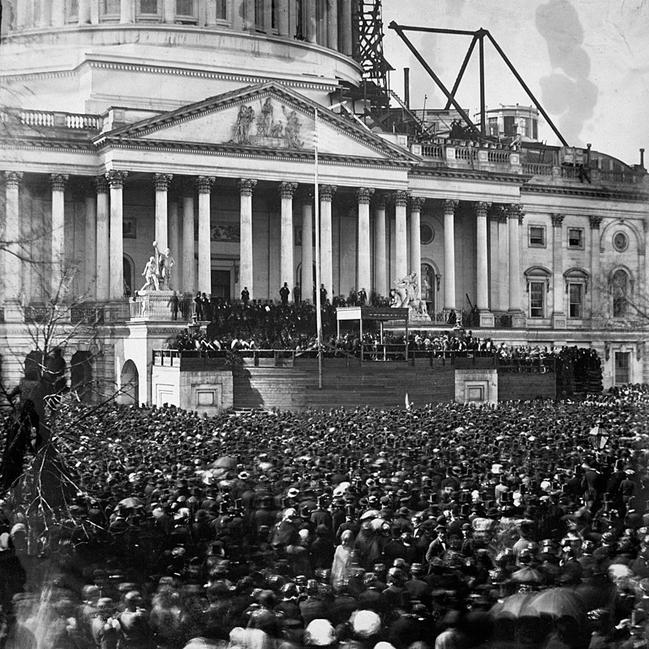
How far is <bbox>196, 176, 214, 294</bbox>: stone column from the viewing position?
6812 centimetres

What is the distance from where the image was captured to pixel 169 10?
3083 inches

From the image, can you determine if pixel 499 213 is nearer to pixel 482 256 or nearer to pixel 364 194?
pixel 482 256

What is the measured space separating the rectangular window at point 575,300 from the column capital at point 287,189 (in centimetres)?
2574

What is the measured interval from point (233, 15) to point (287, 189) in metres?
17.0

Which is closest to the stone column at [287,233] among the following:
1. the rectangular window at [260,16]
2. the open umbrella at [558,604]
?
the rectangular window at [260,16]

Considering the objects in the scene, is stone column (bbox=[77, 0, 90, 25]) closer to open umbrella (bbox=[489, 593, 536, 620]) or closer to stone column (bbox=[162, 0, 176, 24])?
stone column (bbox=[162, 0, 176, 24])

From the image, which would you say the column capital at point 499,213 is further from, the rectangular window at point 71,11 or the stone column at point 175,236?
the rectangular window at point 71,11

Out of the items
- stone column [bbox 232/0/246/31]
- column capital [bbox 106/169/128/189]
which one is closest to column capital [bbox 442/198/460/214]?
stone column [bbox 232/0/246/31]

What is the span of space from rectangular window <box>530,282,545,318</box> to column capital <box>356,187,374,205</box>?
1719 centimetres

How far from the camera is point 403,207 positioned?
75000 millimetres

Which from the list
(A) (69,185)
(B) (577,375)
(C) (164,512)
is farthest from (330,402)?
(C) (164,512)

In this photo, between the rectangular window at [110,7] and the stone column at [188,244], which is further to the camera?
the rectangular window at [110,7]

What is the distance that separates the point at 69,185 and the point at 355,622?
58918 millimetres

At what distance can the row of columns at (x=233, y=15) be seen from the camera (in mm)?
77875
